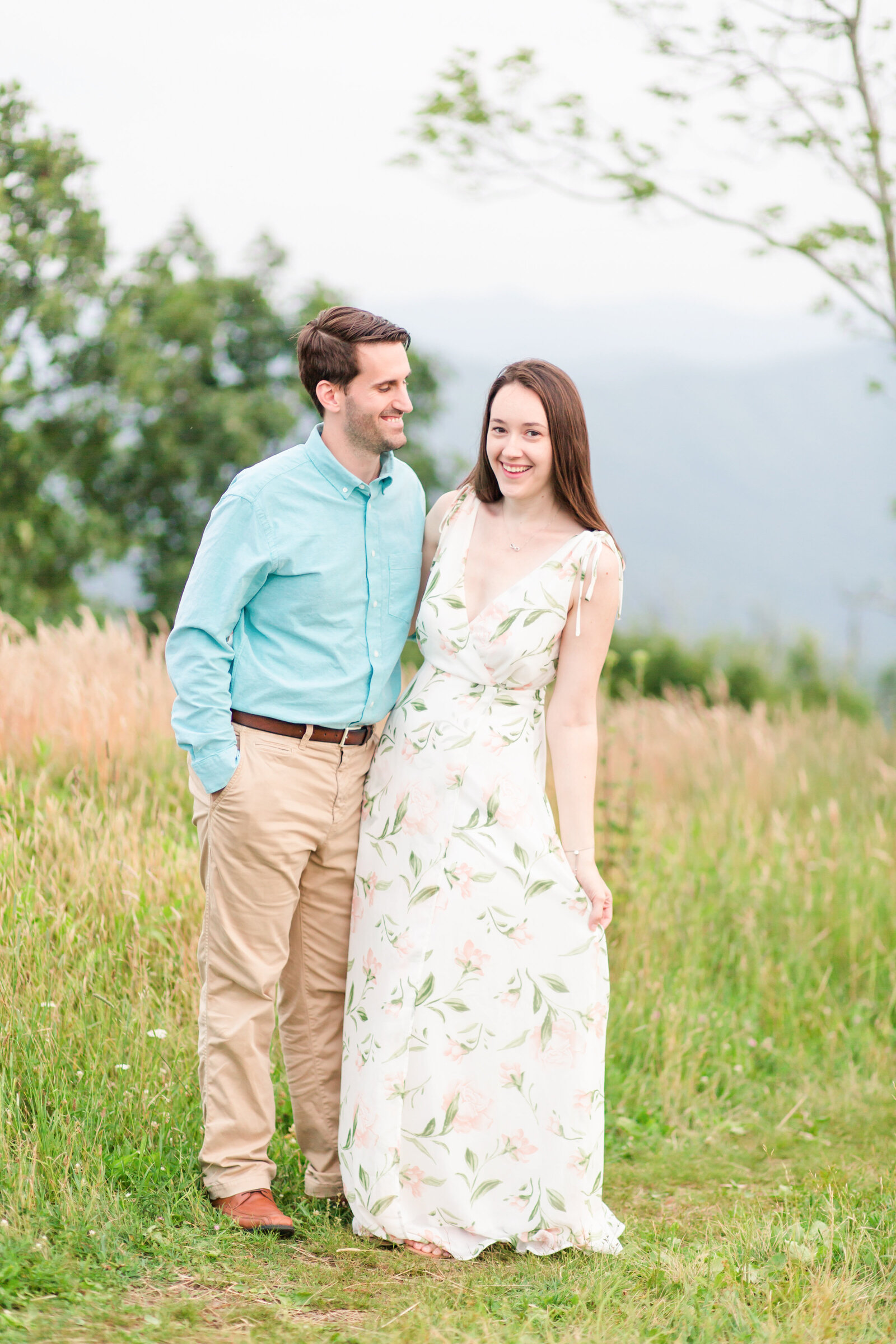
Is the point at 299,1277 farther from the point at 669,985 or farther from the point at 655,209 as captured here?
the point at 655,209

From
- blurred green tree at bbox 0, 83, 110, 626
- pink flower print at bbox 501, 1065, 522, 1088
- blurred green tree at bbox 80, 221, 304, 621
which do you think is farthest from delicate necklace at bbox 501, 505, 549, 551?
blurred green tree at bbox 80, 221, 304, 621

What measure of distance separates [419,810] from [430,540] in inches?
32.5

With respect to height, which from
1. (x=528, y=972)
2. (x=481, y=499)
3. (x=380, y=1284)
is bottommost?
(x=380, y=1284)

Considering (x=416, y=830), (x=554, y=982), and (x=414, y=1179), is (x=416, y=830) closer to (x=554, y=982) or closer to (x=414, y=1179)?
(x=554, y=982)

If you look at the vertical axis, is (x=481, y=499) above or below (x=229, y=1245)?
above

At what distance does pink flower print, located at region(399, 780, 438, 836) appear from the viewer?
3320 mm

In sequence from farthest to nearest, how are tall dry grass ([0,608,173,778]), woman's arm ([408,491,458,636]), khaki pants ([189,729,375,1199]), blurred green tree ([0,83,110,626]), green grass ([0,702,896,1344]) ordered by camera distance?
blurred green tree ([0,83,110,626]) < tall dry grass ([0,608,173,778]) < woman's arm ([408,491,458,636]) < khaki pants ([189,729,375,1199]) < green grass ([0,702,896,1344])

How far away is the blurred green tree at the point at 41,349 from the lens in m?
8.51

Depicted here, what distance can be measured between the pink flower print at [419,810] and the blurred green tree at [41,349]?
5.93 metres

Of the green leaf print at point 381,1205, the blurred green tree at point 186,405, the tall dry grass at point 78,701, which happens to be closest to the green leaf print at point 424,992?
the green leaf print at point 381,1205

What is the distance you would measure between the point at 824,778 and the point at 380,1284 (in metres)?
5.06

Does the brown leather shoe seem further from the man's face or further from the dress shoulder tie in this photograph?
the man's face

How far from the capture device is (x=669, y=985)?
514 centimetres

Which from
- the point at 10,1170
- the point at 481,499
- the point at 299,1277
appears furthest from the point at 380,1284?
the point at 481,499
